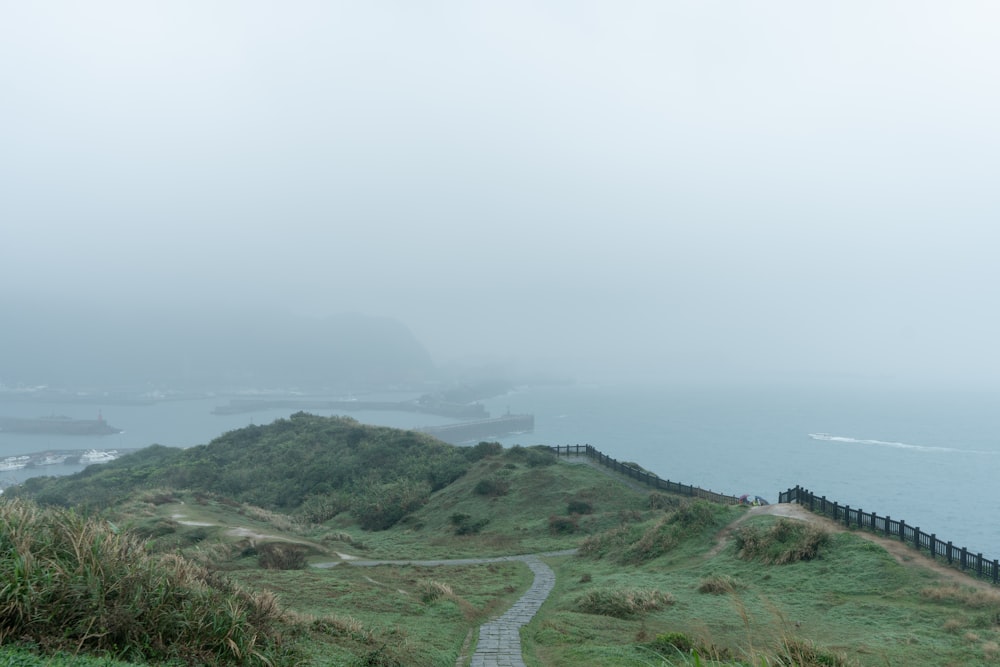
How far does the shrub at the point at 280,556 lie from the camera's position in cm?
2195

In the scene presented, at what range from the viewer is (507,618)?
1655 cm

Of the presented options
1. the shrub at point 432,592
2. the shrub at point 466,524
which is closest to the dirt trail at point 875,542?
the shrub at point 432,592

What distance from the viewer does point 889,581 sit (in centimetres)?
1773

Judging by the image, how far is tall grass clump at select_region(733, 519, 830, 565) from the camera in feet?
69.5

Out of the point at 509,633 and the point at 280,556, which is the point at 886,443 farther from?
the point at 509,633

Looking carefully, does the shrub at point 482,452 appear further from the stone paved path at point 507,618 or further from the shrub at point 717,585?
the shrub at point 717,585

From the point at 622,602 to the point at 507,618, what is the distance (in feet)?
11.2

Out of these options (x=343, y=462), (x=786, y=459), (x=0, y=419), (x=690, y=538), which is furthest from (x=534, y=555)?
(x=0, y=419)

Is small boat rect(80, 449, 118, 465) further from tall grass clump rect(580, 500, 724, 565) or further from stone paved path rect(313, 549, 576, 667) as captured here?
tall grass clump rect(580, 500, 724, 565)

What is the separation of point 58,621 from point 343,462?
57.3 metres

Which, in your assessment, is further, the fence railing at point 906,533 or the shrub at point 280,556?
the shrub at point 280,556

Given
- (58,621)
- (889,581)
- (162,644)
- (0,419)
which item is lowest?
(0,419)

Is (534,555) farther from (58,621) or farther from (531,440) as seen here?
(531,440)

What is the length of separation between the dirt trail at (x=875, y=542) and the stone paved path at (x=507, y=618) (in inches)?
298
